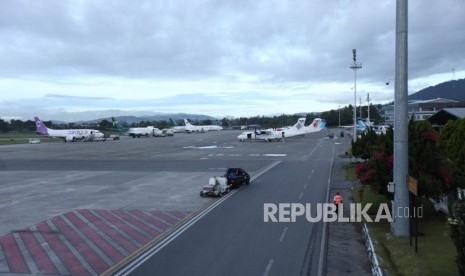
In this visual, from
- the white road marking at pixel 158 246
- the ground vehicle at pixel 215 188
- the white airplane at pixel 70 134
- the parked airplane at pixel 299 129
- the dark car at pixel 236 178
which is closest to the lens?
the white road marking at pixel 158 246

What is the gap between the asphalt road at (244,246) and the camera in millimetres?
15820

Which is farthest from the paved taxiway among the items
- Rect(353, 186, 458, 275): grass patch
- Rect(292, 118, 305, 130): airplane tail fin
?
Rect(292, 118, 305, 130): airplane tail fin

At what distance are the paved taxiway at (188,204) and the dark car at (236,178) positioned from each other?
0.88m

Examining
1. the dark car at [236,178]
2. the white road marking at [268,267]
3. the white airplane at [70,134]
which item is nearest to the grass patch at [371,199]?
the dark car at [236,178]

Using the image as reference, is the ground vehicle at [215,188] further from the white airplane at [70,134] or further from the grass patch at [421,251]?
the white airplane at [70,134]

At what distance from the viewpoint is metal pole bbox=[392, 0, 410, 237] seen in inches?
765

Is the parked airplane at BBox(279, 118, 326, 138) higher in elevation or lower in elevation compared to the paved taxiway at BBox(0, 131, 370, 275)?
higher

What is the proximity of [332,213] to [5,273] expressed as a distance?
16.8 meters

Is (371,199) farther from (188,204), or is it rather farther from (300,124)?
(300,124)

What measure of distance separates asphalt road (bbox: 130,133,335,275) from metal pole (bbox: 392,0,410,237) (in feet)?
12.2

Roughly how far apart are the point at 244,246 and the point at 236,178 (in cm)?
1671

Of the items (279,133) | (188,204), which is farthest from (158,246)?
(279,133)

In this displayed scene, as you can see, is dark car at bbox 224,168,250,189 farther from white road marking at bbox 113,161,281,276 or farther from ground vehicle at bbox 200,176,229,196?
white road marking at bbox 113,161,281,276

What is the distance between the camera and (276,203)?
28281mm
